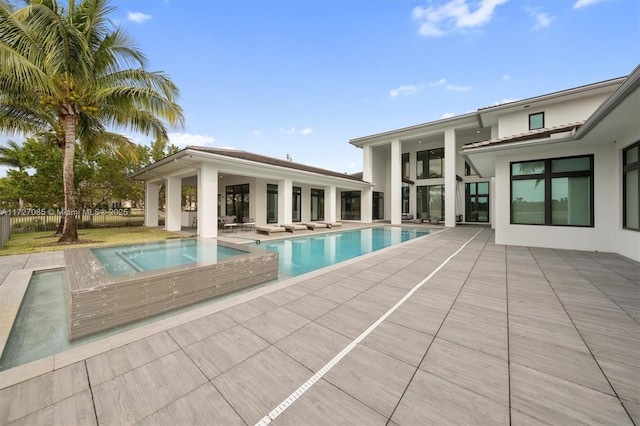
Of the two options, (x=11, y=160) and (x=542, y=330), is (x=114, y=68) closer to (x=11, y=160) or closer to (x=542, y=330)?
(x=11, y=160)

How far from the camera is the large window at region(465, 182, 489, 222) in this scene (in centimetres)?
2073

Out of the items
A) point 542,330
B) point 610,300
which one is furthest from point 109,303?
point 610,300

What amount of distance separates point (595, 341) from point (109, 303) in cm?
585

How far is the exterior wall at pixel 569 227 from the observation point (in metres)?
7.50

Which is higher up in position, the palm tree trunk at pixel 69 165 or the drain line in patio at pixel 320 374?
the palm tree trunk at pixel 69 165

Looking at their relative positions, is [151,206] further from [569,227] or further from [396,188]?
[569,227]

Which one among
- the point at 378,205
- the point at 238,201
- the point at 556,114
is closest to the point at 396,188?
the point at 378,205

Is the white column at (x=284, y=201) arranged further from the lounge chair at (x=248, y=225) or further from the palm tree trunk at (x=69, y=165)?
the palm tree trunk at (x=69, y=165)

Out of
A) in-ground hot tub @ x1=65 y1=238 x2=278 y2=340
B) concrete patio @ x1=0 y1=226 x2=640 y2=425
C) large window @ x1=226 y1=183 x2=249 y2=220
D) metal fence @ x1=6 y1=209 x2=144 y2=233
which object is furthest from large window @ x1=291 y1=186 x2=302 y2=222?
concrete patio @ x1=0 y1=226 x2=640 y2=425

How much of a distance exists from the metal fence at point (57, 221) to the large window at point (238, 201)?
695cm

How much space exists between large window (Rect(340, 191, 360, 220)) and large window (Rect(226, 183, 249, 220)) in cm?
1021

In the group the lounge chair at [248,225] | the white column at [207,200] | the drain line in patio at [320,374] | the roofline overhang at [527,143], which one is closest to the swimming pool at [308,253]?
the drain line in patio at [320,374]

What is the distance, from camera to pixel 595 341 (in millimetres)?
2730

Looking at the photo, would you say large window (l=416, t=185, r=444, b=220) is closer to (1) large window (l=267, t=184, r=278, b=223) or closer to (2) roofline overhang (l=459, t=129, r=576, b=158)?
(1) large window (l=267, t=184, r=278, b=223)
